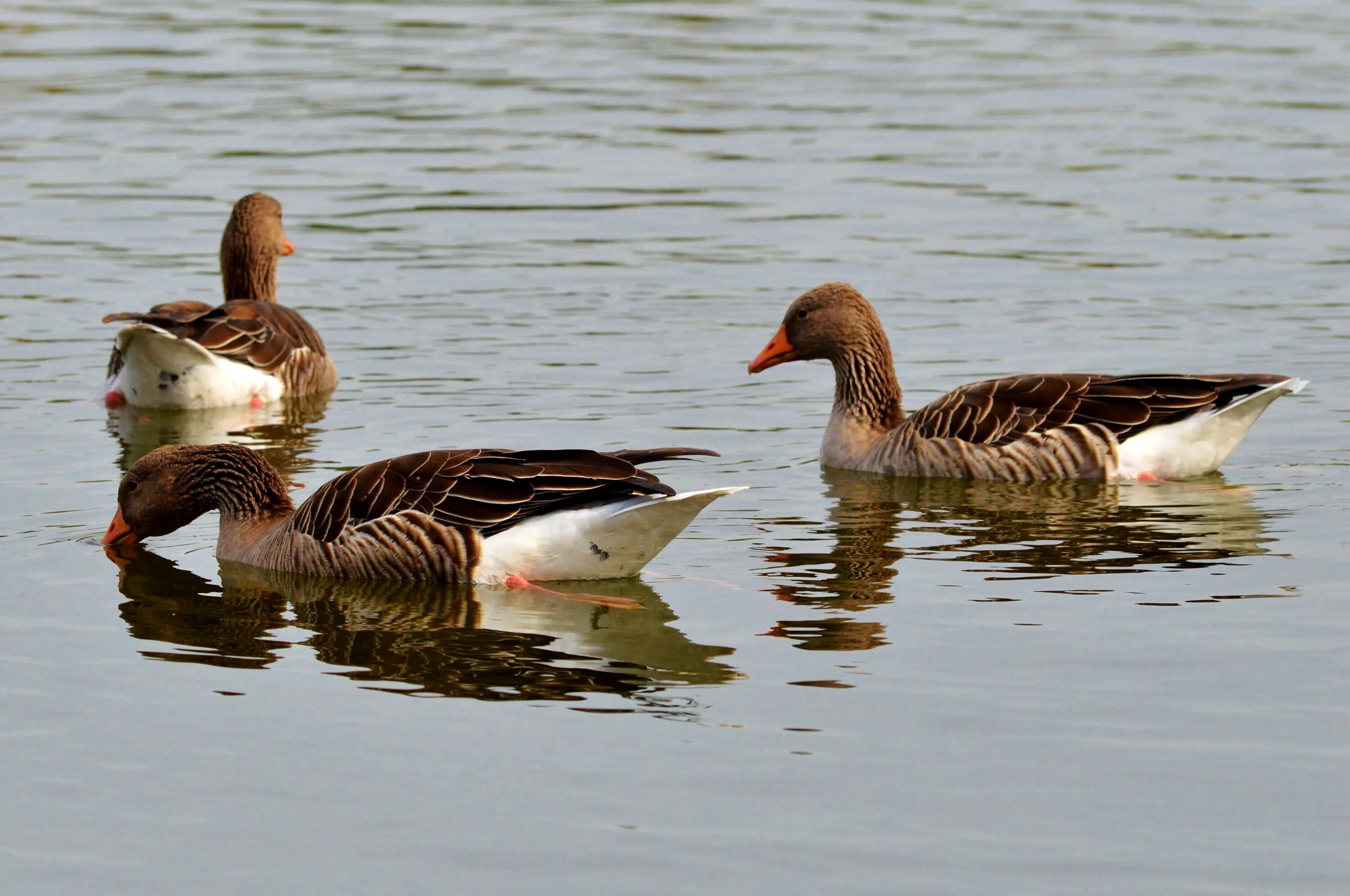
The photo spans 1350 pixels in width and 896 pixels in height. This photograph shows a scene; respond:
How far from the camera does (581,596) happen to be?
372 inches

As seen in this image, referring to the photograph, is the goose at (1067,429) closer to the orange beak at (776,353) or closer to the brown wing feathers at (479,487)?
the orange beak at (776,353)

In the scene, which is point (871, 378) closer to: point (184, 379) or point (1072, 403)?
point (1072, 403)

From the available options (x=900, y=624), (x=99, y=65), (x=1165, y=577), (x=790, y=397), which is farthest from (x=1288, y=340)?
(x=99, y=65)

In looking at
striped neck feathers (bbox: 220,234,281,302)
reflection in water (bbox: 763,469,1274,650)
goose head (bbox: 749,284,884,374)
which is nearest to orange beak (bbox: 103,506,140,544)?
reflection in water (bbox: 763,469,1274,650)

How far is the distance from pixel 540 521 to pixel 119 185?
1405 cm

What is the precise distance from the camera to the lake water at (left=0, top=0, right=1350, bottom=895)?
6578mm

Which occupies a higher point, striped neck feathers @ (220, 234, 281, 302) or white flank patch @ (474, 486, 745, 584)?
striped neck feathers @ (220, 234, 281, 302)

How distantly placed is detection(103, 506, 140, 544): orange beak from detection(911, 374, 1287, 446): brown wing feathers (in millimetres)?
4825

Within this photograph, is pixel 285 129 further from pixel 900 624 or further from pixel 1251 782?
pixel 1251 782

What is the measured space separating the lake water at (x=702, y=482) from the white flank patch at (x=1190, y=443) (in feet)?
0.70

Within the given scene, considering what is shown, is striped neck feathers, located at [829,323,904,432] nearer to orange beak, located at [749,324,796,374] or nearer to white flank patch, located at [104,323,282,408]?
orange beak, located at [749,324,796,374]

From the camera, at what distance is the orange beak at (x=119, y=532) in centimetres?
1052

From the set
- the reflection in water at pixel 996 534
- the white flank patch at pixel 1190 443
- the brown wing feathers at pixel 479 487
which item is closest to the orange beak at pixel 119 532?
the brown wing feathers at pixel 479 487

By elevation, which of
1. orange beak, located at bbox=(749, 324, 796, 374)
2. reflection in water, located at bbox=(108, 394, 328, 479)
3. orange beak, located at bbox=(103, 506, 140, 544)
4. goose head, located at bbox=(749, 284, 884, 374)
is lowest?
orange beak, located at bbox=(103, 506, 140, 544)
